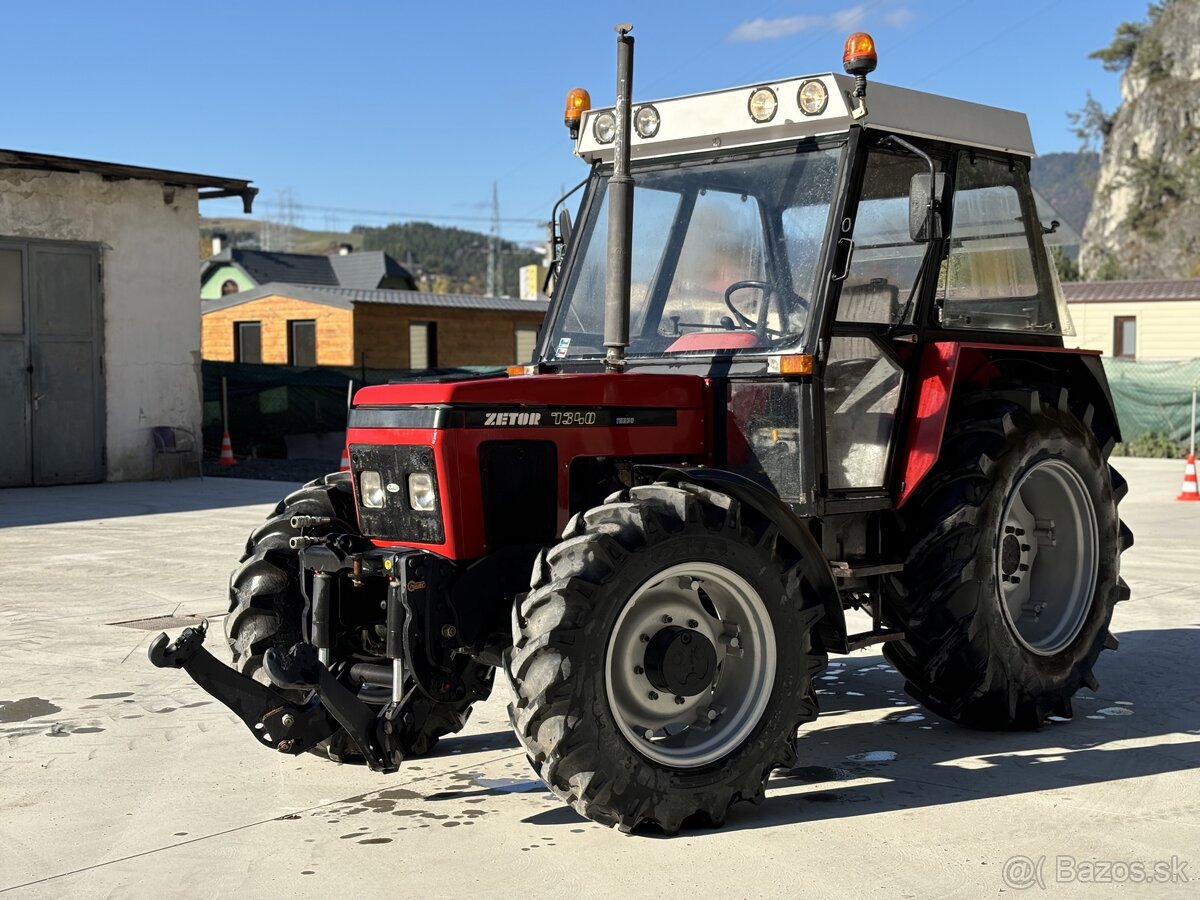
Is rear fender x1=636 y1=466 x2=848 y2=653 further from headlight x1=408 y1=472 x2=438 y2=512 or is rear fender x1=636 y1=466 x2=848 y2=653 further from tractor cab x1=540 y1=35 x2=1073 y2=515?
headlight x1=408 y1=472 x2=438 y2=512

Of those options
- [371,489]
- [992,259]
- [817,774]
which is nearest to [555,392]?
[371,489]

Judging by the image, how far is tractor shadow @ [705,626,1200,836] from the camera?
5.18m

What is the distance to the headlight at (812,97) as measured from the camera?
5.66 m

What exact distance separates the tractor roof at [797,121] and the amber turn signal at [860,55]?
8 cm

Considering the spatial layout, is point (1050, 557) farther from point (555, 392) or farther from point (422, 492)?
point (422, 492)

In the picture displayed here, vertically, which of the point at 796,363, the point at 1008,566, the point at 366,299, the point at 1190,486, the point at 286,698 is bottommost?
the point at 1190,486

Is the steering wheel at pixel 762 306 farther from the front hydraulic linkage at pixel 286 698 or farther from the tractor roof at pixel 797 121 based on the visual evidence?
the front hydraulic linkage at pixel 286 698

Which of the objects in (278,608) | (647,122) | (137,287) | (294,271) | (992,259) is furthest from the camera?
(294,271)

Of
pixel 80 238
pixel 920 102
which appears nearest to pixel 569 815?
pixel 920 102

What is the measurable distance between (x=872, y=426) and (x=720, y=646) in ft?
4.46

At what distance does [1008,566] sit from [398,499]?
9.63ft

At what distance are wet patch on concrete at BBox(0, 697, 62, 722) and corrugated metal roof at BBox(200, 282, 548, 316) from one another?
27159 mm

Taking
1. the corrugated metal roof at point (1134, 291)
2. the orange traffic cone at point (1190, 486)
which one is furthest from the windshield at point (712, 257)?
the corrugated metal roof at point (1134, 291)

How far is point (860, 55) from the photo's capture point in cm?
554
